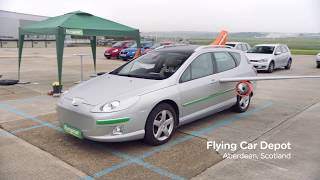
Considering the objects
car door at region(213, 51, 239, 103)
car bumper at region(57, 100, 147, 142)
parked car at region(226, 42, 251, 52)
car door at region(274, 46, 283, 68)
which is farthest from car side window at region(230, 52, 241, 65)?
parked car at region(226, 42, 251, 52)

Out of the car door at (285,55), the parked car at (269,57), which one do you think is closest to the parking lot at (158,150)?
the parked car at (269,57)

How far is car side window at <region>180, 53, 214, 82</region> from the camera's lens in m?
5.10

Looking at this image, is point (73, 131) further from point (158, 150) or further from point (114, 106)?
point (158, 150)

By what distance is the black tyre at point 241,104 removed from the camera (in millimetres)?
6496

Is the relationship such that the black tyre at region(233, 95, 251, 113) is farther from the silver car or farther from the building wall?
the building wall

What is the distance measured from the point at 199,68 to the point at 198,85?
38 centimetres

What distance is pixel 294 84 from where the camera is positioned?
1088cm

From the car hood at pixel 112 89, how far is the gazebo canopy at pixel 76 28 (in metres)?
3.88

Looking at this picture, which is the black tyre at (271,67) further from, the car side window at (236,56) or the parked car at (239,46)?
the car side window at (236,56)

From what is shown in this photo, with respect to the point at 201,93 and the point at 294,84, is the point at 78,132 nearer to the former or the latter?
the point at 201,93

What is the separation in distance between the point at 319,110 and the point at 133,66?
14.7 ft

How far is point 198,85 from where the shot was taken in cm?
519

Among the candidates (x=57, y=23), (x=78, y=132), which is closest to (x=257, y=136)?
(x=78, y=132)

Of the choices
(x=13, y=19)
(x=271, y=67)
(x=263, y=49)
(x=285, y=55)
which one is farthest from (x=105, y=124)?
(x=285, y=55)
